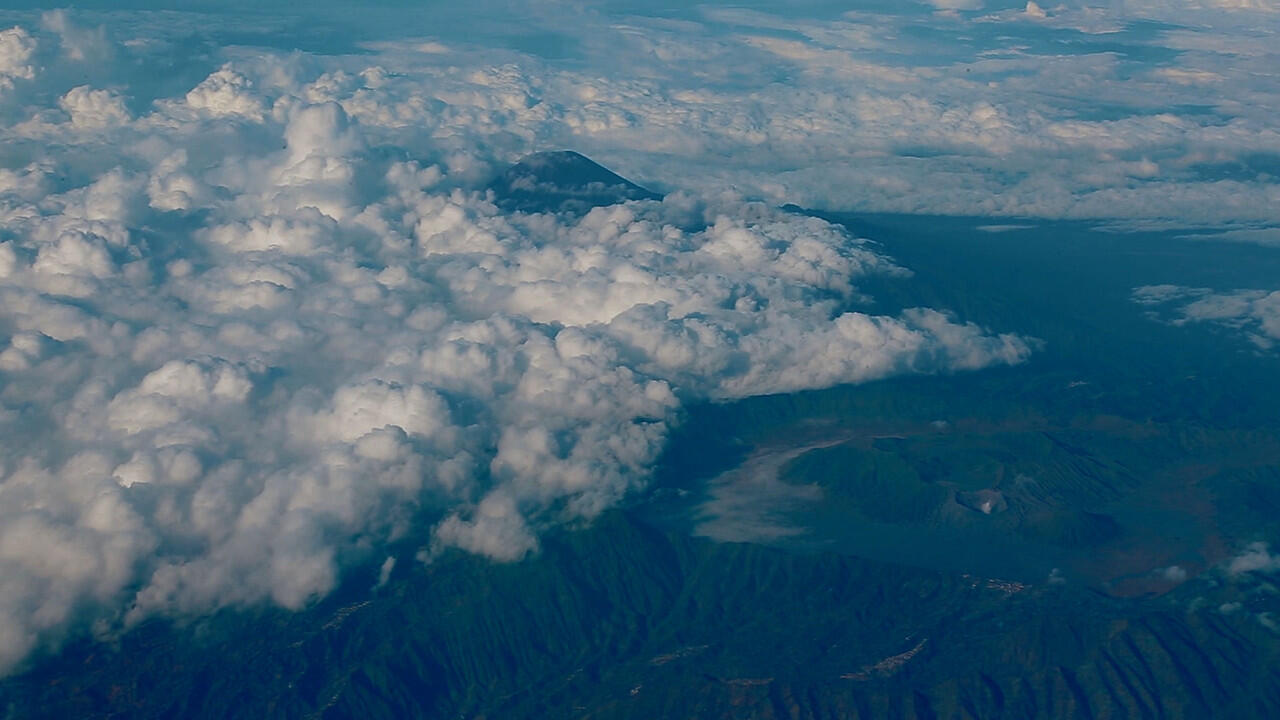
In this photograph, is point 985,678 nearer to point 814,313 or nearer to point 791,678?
point 791,678

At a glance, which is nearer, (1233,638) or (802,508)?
(1233,638)

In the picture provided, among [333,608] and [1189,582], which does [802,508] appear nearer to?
[1189,582]

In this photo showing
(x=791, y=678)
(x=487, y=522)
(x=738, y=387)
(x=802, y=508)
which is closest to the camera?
(x=791, y=678)

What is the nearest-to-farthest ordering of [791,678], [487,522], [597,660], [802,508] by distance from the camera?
[791,678] < [597,660] < [487,522] < [802,508]

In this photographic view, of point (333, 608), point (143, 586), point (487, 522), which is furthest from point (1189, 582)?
point (143, 586)

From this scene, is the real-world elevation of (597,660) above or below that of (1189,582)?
below

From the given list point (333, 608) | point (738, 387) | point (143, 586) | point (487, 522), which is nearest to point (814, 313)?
point (738, 387)
